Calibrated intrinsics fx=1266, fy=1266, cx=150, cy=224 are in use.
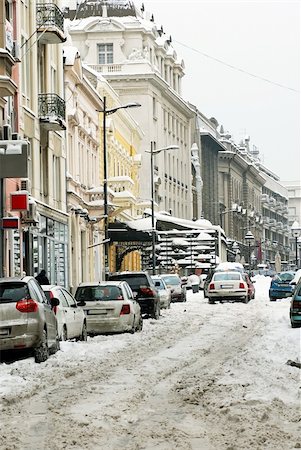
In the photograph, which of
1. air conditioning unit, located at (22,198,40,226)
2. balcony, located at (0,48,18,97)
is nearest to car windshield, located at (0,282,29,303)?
balcony, located at (0,48,18,97)

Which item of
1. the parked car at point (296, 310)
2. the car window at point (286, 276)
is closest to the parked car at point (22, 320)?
the parked car at point (296, 310)

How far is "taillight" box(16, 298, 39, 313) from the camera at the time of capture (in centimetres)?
2148

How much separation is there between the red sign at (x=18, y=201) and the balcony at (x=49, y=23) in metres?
10.3

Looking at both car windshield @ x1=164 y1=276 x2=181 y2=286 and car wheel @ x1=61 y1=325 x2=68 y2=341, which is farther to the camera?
car windshield @ x1=164 y1=276 x2=181 y2=286

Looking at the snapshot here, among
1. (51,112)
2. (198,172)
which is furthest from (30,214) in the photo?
(198,172)

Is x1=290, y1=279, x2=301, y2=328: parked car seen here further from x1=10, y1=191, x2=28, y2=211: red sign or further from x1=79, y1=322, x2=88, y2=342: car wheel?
x1=10, y1=191, x2=28, y2=211: red sign

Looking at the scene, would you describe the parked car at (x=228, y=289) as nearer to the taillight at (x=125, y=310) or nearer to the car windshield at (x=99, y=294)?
the car windshield at (x=99, y=294)

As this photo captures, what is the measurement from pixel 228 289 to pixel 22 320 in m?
33.5

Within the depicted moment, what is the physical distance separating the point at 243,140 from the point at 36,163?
153273 mm

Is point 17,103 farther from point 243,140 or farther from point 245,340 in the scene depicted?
point 243,140

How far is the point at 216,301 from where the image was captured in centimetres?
5659

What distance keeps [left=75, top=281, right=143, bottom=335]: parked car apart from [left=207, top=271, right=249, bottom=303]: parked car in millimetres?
23890

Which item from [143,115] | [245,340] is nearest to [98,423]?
[245,340]

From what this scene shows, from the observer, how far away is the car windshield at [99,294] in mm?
30266
